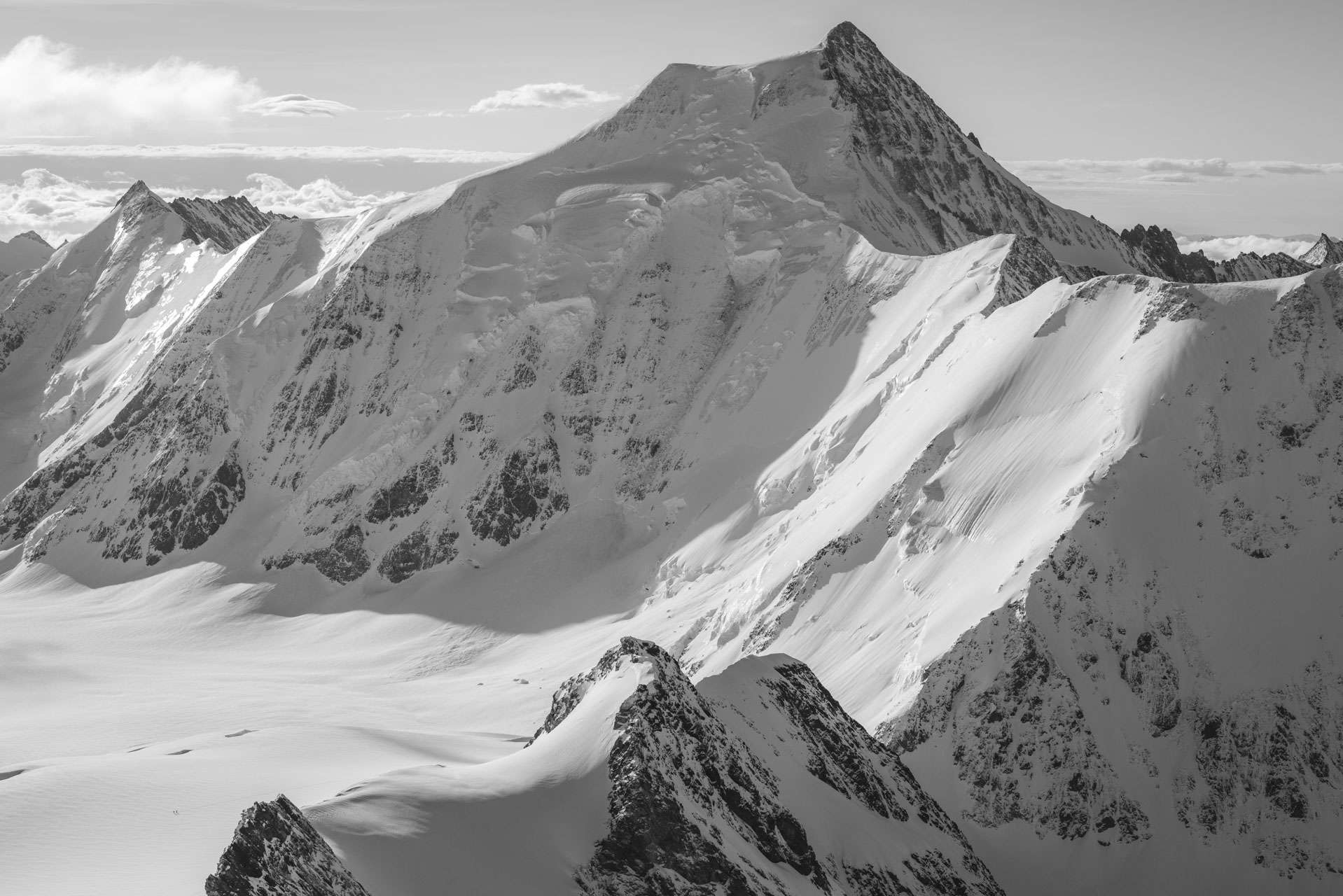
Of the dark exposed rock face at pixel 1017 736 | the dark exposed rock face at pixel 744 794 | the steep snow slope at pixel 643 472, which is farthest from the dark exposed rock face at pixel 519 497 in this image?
the dark exposed rock face at pixel 744 794

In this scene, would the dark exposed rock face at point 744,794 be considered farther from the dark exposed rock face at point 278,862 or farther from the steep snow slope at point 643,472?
the steep snow slope at point 643,472

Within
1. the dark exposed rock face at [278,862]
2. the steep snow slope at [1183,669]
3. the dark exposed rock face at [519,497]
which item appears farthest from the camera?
the dark exposed rock face at [519,497]

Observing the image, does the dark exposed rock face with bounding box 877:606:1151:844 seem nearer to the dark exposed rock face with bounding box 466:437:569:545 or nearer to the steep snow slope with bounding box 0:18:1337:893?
the steep snow slope with bounding box 0:18:1337:893

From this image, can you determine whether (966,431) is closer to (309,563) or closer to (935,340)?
(935,340)

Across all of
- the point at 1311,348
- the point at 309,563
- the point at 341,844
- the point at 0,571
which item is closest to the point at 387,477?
the point at 309,563

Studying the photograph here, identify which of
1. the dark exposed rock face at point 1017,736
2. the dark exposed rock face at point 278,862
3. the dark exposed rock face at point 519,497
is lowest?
the dark exposed rock face at point 1017,736

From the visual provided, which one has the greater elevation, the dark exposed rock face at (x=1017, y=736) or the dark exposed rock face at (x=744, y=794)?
the dark exposed rock face at (x=744, y=794)

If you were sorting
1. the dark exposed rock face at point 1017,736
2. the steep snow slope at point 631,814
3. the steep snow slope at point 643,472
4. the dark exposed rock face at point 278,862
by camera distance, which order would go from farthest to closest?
the steep snow slope at point 643,472 → the dark exposed rock face at point 1017,736 → the steep snow slope at point 631,814 → the dark exposed rock face at point 278,862
